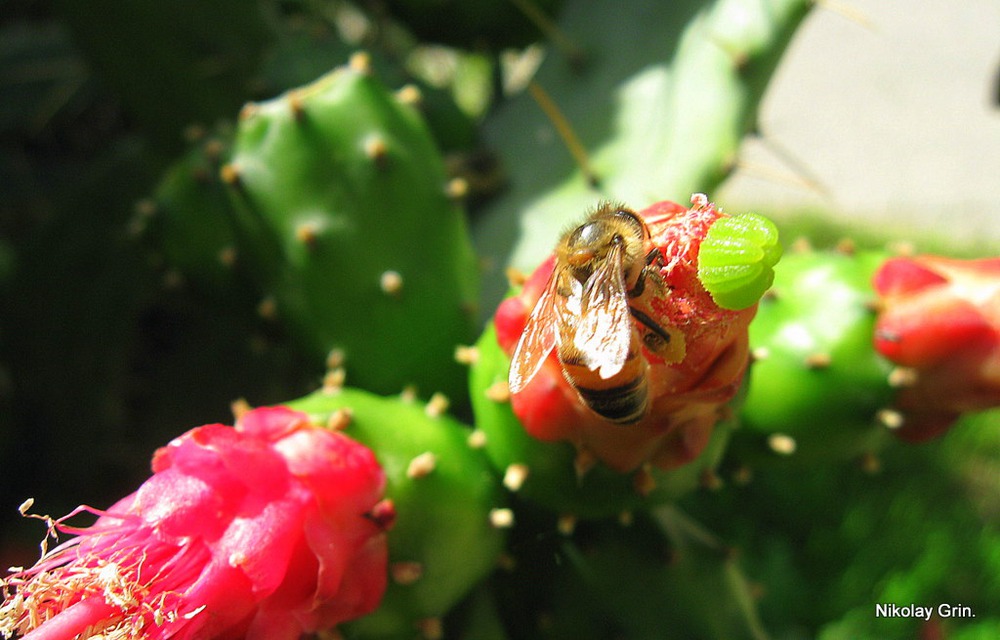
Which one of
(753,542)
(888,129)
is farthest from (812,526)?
(888,129)

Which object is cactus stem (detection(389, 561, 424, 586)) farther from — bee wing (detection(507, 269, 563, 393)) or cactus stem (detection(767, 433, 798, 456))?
cactus stem (detection(767, 433, 798, 456))

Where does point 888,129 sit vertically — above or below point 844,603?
below

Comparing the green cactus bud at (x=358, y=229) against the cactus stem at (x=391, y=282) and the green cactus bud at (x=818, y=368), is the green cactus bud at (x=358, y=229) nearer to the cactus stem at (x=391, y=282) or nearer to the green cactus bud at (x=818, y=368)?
the cactus stem at (x=391, y=282)

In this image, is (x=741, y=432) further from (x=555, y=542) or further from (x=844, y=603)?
(x=844, y=603)

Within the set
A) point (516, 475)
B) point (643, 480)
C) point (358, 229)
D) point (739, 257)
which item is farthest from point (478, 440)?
point (739, 257)

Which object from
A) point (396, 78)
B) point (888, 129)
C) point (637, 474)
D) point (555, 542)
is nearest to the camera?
point (637, 474)

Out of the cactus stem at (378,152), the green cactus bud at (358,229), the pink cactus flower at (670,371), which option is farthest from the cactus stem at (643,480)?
the cactus stem at (378,152)
